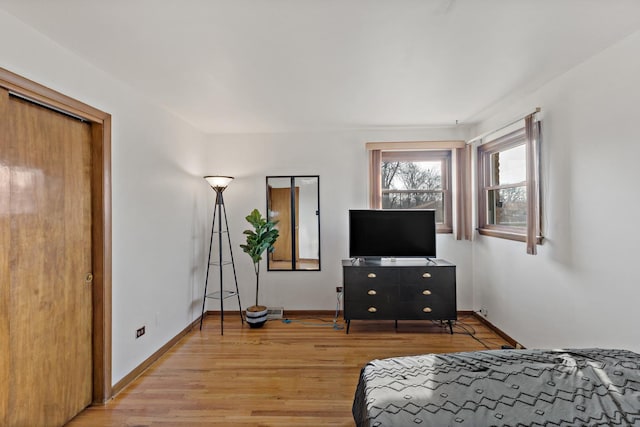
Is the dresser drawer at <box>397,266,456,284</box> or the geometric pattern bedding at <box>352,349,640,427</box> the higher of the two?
the dresser drawer at <box>397,266,456,284</box>

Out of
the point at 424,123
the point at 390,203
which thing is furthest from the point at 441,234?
the point at 424,123

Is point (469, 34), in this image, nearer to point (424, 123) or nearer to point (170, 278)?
point (424, 123)

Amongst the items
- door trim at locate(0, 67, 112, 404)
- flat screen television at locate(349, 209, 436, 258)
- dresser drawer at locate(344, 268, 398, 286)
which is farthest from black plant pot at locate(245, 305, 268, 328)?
door trim at locate(0, 67, 112, 404)

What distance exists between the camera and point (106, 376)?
220 centimetres

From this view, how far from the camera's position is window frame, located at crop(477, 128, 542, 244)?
264 cm

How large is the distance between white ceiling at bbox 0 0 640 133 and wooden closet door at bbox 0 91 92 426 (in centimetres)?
60

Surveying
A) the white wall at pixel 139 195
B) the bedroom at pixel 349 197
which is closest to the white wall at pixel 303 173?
the bedroom at pixel 349 197

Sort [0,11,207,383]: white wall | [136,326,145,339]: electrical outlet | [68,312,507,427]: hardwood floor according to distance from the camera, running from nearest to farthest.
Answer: [0,11,207,383]: white wall
[68,312,507,427]: hardwood floor
[136,326,145,339]: electrical outlet

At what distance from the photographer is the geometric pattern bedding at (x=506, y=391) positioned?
3.95 feet

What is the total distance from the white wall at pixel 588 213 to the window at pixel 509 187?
0.31ft

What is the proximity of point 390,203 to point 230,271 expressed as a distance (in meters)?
2.31

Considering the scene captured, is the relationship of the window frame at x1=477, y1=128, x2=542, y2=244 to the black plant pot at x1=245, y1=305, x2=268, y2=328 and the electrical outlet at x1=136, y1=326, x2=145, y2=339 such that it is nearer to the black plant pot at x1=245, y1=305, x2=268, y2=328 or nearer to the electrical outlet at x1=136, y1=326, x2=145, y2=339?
the black plant pot at x1=245, y1=305, x2=268, y2=328

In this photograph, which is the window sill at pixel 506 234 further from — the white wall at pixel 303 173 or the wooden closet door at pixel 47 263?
the wooden closet door at pixel 47 263

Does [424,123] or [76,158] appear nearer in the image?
[76,158]
